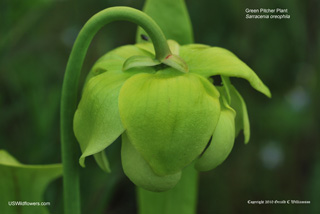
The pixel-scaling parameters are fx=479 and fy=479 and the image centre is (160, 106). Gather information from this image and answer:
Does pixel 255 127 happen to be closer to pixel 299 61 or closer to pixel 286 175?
pixel 286 175

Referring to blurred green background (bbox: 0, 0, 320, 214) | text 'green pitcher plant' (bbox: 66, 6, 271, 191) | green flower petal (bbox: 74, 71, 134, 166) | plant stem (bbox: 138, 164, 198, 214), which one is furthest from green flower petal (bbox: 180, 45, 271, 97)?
blurred green background (bbox: 0, 0, 320, 214)

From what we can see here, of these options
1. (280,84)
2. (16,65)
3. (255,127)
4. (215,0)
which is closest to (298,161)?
(255,127)

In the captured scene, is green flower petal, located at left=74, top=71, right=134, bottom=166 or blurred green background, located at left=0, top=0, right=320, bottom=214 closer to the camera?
green flower petal, located at left=74, top=71, right=134, bottom=166

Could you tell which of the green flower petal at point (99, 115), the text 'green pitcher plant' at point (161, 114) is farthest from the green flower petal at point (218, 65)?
the green flower petal at point (99, 115)

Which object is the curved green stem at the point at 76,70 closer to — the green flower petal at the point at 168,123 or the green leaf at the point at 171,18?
the green flower petal at the point at 168,123

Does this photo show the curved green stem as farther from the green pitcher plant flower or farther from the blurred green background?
the blurred green background

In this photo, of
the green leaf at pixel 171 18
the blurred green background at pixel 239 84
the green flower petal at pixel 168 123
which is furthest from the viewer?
the blurred green background at pixel 239 84

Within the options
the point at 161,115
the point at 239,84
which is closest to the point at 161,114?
the point at 161,115
